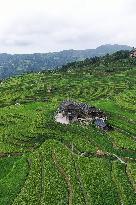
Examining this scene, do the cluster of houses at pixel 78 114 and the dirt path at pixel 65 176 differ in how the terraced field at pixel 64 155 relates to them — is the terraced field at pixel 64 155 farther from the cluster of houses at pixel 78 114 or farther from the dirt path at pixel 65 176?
the cluster of houses at pixel 78 114

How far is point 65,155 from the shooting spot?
9538 cm

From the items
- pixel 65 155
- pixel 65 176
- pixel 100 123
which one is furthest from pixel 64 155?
pixel 100 123

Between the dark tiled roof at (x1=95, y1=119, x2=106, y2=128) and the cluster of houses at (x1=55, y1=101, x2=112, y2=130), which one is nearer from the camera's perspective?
the dark tiled roof at (x1=95, y1=119, x2=106, y2=128)

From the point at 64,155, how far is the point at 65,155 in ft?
0.76

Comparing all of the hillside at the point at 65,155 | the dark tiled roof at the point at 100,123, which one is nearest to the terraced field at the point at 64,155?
the hillside at the point at 65,155

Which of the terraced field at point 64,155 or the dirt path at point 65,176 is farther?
the terraced field at point 64,155

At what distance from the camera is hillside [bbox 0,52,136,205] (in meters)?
77.5

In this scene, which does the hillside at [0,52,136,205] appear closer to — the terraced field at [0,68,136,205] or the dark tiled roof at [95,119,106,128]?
the terraced field at [0,68,136,205]

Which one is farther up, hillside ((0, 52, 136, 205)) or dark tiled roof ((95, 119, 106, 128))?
dark tiled roof ((95, 119, 106, 128))

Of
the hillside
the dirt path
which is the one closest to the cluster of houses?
the hillside

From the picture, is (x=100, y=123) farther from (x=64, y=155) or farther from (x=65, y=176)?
(x=65, y=176)

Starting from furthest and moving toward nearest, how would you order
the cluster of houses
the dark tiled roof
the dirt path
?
1. the cluster of houses
2. the dark tiled roof
3. the dirt path

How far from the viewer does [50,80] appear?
642ft

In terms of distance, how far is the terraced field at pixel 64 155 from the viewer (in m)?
77.5
